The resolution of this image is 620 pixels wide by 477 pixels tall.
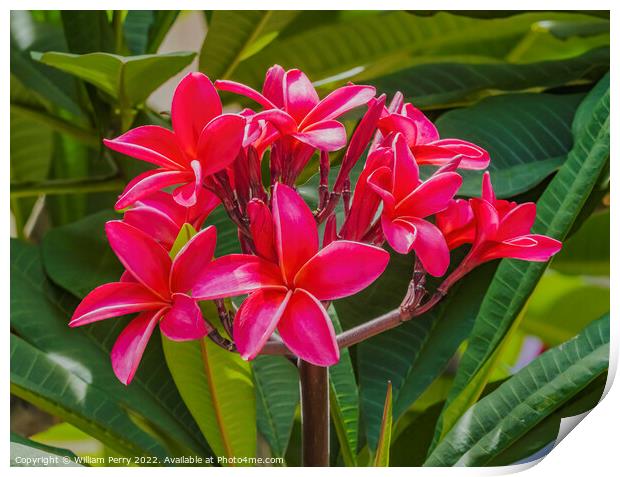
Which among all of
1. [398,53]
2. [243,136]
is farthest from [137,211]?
[398,53]

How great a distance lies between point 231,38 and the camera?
23.7 inches

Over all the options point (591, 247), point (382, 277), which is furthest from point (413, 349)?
point (591, 247)

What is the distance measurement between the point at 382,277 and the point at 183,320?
9.4 inches

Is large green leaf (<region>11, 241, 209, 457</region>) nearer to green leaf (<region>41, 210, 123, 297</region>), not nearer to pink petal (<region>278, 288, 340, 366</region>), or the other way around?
green leaf (<region>41, 210, 123, 297</region>)

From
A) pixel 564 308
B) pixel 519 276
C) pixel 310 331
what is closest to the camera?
pixel 310 331

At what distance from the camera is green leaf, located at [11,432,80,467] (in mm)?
510

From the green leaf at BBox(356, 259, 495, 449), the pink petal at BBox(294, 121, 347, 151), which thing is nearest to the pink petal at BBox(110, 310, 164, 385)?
the pink petal at BBox(294, 121, 347, 151)

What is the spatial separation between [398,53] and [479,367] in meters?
0.27

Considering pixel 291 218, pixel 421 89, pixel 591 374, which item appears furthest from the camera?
pixel 421 89

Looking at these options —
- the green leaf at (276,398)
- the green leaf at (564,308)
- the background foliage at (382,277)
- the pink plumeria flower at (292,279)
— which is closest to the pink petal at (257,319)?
the pink plumeria flower at (292,279)

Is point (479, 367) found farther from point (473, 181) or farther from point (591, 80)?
point (591, 80)

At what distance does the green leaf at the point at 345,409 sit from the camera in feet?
1.69

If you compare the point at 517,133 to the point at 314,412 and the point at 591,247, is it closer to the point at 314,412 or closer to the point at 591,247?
the point at 591,247

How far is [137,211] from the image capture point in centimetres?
38
